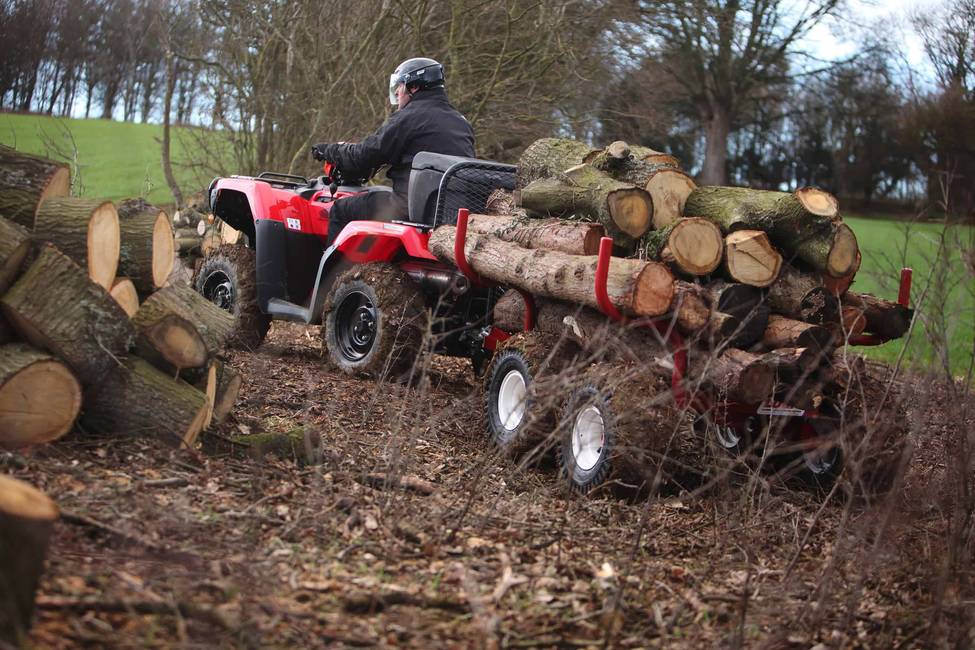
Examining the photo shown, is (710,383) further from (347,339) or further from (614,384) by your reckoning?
(347,339)

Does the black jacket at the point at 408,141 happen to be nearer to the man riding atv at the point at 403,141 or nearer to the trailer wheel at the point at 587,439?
the man riding atv at the point at 403,141

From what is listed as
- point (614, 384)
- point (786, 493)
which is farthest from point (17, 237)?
point (786, 493)

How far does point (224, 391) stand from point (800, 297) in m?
2.83

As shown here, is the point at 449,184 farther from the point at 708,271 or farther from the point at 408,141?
the point at 708,271

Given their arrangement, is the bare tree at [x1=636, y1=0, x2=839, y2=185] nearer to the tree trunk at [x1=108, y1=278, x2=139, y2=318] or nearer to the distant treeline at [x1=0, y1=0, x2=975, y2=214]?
the distant treeline at [x1=0, y1=0, x2=975, y2=214]

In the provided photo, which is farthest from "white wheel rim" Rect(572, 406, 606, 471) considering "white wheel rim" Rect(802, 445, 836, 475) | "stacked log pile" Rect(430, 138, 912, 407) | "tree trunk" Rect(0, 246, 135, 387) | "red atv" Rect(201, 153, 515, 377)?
"tree trunk" Rect(0, 246, 135, 387)

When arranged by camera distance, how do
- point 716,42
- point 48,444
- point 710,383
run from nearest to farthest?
1. point 48,444
2. point 710,383
3. point 716,42

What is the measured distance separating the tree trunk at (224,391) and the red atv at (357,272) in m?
1.17

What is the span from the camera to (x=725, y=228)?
5594 millimetres

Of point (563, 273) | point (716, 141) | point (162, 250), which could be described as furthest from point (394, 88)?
point (716, 141)

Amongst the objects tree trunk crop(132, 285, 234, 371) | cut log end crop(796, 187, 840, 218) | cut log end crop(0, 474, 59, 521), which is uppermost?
cut log end crop(796, 187, 840, 218)

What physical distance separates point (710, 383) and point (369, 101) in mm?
9960

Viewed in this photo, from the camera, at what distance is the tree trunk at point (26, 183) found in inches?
195

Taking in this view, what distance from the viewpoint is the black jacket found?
7.62 metres
